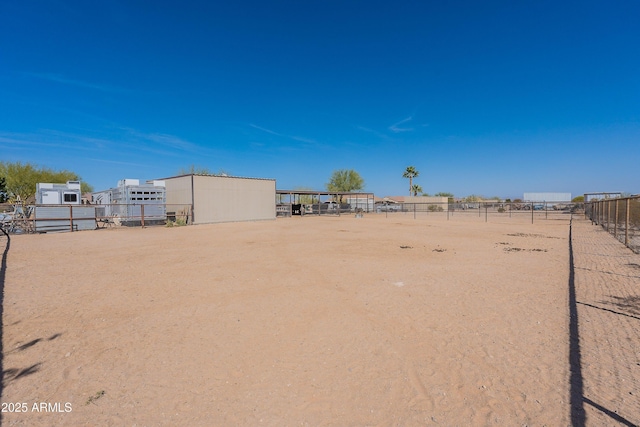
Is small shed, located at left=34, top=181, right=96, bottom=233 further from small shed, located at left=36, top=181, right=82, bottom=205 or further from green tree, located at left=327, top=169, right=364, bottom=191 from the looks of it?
green tree, located at left=327, top=169, right=364, bottom=191

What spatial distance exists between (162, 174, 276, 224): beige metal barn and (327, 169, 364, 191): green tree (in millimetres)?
38452

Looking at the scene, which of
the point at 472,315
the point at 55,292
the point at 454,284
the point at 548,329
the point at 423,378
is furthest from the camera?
the point at 454,284

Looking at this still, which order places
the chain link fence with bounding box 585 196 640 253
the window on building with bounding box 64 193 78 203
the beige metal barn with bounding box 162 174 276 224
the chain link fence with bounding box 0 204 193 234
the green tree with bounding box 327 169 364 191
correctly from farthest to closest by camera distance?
the green tree with bounding box 327 169 364 191 → the beige metal barn with bounding box 162 174 276 224 → the window on building with bounding box 64 193 78 203 → the chain link fence with bounding box 0 204 193 234 → the chain link fence with bounding box 585 196 640 253

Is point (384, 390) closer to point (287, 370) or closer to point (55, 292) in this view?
point (287, 370)

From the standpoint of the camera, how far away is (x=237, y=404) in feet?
10.1

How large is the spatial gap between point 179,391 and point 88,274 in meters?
7.06

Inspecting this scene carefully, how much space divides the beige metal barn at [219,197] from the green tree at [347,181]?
38.5 m

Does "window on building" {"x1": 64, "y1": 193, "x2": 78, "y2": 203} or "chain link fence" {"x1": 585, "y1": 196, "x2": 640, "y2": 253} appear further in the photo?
"window on building" {"x1": 64, "y1": 193, "x2": 78, "y2": 203}

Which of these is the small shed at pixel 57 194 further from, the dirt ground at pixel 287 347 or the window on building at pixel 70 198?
the dirt ground at pixel 287 347

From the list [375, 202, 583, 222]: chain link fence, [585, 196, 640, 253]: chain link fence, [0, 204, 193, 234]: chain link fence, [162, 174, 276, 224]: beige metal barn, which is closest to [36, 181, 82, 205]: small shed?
[0, 204, 193, 234]: chain link fence

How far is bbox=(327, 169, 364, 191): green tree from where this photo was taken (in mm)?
70287

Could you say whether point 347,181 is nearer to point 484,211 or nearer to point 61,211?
point 484,211

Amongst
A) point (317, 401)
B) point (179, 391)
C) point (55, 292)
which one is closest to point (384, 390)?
point (317, 401)

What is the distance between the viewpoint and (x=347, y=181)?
232 feet
